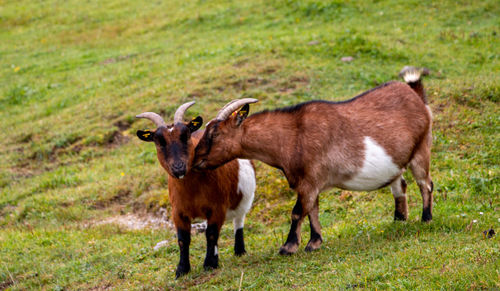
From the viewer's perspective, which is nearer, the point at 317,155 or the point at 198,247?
the point at 317,155

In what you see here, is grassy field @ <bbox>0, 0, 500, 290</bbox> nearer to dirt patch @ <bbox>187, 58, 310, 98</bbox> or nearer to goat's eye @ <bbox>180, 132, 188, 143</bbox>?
dirt patch @ <bbox>187, 58, 310, 98</bbox>

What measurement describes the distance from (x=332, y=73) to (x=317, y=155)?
7998 mm

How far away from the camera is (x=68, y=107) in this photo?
16.0 metres

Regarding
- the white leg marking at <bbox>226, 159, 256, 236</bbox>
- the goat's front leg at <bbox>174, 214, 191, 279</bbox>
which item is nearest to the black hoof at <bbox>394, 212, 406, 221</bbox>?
the white leg marking at <bbox>226, 159, 256, 236</bbox>

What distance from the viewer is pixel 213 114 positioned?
12758 mm

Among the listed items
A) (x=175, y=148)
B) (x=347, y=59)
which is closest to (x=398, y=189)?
(x=175, y=148)

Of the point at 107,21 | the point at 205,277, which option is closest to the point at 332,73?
the point at 205,277

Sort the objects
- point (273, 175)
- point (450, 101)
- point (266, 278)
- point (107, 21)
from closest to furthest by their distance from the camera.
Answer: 1. point (266, 278)
2. point (273, 175)
3. point (450, 101)
4. point (107, 21)

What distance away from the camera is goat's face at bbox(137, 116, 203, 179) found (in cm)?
594

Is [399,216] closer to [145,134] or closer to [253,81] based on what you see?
[145,134]

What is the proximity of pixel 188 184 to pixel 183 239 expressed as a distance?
2.43 feet

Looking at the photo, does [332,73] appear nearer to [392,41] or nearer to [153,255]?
[392,41]

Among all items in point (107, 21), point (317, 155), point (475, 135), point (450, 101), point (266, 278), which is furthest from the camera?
point (107, 21)

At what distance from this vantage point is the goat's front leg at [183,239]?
21.7 ft
